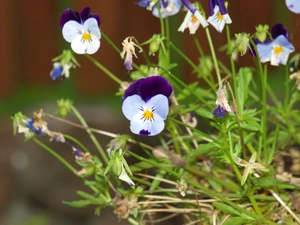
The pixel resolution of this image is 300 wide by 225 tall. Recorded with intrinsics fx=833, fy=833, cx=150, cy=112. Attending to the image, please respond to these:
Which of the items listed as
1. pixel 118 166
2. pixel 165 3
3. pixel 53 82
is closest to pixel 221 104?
pixel 118 166

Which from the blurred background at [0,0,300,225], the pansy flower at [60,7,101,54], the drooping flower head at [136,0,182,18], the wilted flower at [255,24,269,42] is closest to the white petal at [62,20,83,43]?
the pansy flower at [60,7,101,54]

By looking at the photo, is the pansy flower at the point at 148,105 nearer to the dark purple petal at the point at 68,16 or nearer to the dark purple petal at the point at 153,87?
the dark purple petal at the point at 153,87

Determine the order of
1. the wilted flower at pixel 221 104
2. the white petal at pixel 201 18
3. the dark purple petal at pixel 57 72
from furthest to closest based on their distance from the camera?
1. the dark purple petal at pixel 57 72
2. the white petal at pixel 201 18
3. the wilted flower at pixel 221 104

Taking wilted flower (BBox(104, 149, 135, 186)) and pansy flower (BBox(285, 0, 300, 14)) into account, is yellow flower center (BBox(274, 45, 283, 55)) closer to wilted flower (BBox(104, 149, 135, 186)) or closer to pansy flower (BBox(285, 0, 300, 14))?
pansy flower (BBox(285, 0, 300, 14))

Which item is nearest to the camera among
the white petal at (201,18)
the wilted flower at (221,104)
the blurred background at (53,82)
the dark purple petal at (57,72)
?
the wilted flower at (221,104)

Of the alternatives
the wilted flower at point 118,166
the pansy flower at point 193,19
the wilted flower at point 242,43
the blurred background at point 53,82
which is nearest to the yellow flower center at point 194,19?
the pansy flower at point 193,19

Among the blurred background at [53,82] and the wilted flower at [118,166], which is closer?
the wilted flower at [118,166]

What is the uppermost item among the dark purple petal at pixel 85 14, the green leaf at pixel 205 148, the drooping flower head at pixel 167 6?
the dark purple petal at pixel 85 14

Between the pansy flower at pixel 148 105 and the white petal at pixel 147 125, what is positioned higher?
the pansy flower at pixel 148 105

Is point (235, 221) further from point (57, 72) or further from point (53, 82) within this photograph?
A: point (53, 82)
